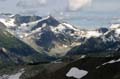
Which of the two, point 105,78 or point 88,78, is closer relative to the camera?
point 105,78

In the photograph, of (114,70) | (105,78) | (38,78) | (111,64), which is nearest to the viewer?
(105,78)

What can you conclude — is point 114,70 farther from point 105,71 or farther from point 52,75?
point 52,75

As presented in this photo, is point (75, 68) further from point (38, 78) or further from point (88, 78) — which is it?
point (88, 78)

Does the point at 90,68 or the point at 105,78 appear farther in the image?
the point at 90,68

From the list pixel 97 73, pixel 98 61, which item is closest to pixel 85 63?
pixel 98 61

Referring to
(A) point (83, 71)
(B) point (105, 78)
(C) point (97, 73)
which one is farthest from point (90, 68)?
→ (B) point (105, 78)

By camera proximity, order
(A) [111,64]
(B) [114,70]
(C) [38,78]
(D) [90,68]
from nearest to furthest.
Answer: (B) [114,70] → (A) [111,64] → (D) [90,68] → (C) [38,78]
